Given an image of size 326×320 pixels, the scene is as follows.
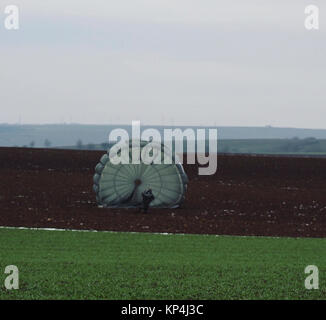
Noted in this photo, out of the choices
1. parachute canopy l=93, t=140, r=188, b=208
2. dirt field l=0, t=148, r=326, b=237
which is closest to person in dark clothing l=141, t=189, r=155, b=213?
dirt field l=0, t=148, r=326, b=237

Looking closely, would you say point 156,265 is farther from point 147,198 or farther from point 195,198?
point 195,198

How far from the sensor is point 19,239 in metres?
27.4

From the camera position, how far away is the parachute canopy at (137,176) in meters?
38.1

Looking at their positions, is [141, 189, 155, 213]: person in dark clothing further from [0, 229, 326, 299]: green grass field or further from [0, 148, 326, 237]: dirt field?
[0, 229, 326, 299]: green grass field

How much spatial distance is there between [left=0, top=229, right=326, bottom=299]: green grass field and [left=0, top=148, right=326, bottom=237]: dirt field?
11.9 feet

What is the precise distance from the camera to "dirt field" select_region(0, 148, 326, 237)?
33500 millimetres

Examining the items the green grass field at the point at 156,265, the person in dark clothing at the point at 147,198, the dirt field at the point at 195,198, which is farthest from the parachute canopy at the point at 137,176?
the green grass field at the point at 156,265

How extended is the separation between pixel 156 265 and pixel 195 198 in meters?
21.1

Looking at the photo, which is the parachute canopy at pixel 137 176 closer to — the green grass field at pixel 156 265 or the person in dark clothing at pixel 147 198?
the person in dark clothing at pixel 147 198

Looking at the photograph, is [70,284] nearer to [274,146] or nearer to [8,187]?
[8,187]

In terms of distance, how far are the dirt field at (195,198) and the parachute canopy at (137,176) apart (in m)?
0.82

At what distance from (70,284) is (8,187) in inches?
1032

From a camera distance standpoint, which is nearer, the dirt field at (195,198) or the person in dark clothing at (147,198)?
the dirt field at (195,198)

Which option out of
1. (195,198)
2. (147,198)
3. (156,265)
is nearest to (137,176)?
(147,198)
